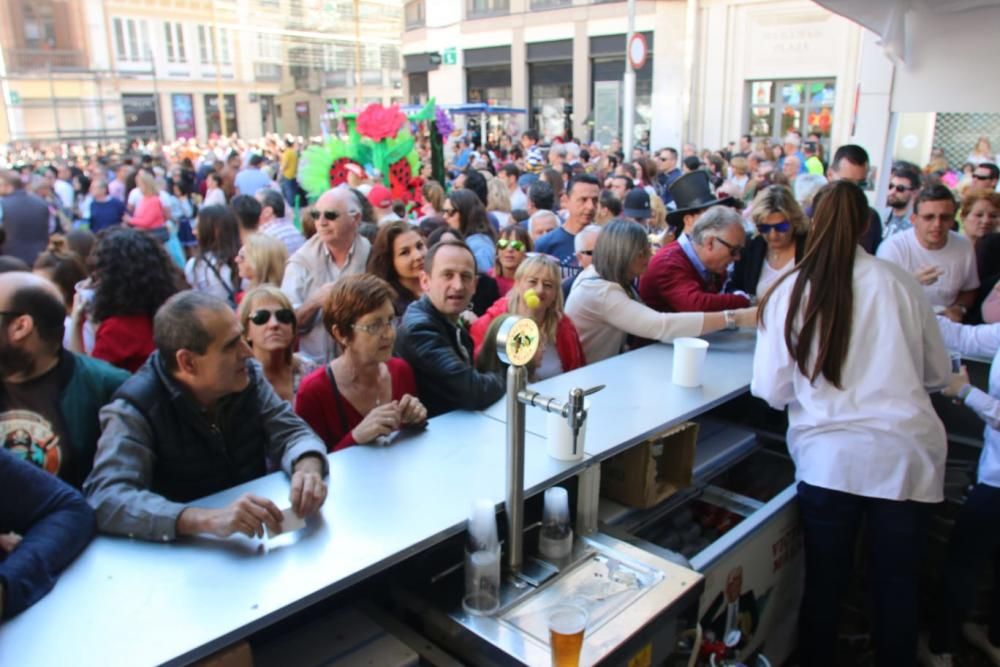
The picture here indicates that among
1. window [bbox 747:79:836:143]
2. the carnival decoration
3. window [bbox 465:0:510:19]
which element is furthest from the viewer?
window [bbox 465:0:510:19]

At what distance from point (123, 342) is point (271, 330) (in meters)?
0.67

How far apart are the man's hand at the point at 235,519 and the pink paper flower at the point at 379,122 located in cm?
557

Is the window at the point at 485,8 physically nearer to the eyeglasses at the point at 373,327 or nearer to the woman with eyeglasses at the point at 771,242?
the woman with eyeglasses at the point at 771,242

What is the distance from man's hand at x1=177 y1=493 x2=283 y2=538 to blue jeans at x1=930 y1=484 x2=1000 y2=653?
8.79 feet

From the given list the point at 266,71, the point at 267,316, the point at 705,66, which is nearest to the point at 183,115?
the point at 266,71

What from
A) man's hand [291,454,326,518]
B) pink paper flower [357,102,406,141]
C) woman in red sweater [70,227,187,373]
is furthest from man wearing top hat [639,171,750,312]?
pink paper flower [357,102,406,141]

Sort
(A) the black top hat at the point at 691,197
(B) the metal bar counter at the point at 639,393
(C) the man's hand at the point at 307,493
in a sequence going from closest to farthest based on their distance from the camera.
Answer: (C) the man's hand at the point at 307,493 → (B) the metal bar counter at the point at 639,393 → (A) the black top hat at the point at 691,197

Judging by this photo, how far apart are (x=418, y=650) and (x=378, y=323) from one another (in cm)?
104

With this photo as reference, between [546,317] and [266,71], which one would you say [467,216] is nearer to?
[546,317]

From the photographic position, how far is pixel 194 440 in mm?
1942

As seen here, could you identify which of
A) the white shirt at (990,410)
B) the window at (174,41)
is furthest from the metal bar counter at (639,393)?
the window at (174,41)

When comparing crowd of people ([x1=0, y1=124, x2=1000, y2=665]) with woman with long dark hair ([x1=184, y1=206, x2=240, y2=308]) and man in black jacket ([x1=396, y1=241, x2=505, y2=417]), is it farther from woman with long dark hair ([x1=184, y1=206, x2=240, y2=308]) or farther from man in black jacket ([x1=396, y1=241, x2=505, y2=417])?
woman with long dark hair ([x1=184, y1=206, x2=240, y2=308])

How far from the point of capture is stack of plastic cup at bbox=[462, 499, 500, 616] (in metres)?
1.76

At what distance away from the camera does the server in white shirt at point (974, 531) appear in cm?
265
